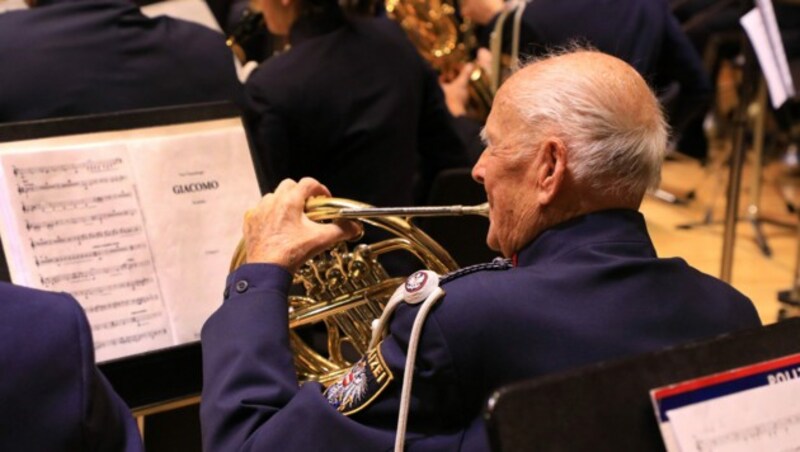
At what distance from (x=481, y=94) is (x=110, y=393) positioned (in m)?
2.45

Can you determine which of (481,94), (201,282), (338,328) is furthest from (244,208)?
(481,94)

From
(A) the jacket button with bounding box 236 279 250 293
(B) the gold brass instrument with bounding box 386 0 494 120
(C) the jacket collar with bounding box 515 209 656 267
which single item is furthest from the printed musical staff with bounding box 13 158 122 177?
(B) the gold brass instrument with bounding box 386 0 494 120

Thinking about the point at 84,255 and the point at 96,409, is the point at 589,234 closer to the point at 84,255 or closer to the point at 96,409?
the point at 96,409

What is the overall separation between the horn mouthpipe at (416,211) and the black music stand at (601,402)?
54 centimetres

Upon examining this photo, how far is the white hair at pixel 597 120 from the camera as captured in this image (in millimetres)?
1350

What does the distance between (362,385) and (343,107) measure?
1.32m

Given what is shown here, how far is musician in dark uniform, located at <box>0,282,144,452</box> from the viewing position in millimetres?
1016

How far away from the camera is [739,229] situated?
5.04 metres

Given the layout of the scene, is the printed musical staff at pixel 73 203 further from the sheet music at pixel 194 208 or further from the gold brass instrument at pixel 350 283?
the gold brass instrument at pixel 350 283

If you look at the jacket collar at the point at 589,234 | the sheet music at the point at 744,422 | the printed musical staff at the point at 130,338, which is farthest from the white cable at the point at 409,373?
the printed musical staff at the point at 130,338

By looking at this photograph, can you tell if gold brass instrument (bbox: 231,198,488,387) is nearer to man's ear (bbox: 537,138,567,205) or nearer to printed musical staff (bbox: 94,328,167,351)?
printed musical staff (bbox: 94,328,167,351)

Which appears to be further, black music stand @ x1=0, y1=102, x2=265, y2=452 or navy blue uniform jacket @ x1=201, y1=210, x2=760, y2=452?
black music stand @ x1=0, y1=102, x2=265, y2=452

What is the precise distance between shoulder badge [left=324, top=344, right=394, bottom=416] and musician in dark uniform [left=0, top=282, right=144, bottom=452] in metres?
0.33

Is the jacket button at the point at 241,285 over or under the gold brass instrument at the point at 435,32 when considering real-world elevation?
over
